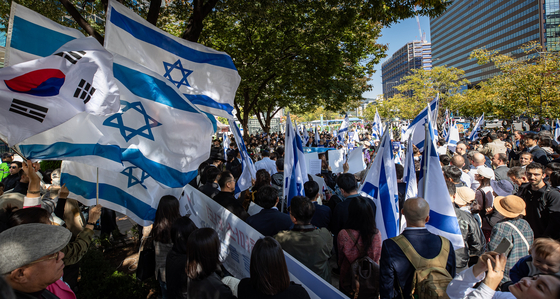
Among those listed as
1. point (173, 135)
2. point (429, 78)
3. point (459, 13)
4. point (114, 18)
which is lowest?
point (173, 135)

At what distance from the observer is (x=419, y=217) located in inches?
104

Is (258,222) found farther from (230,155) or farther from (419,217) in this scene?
(230,155)

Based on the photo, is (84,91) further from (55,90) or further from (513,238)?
(513,238)

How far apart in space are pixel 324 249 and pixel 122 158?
2.25 metres

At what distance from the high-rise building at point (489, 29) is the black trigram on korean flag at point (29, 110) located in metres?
77.8

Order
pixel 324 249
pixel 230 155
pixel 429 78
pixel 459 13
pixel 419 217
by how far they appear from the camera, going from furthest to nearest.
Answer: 1. pixel 459 13
2. pixel 429 78
3. pixel 230 155
4. pixel 324 249
5. pixel 419 217

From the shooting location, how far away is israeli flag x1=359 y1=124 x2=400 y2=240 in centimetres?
389

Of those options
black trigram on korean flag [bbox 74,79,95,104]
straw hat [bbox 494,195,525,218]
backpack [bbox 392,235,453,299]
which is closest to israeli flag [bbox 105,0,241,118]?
black trigram on korean flag [bbox 74,79,95,104]

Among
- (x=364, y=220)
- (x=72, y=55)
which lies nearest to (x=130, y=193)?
(x=72, y=55)

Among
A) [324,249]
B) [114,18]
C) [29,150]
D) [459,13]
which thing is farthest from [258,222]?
[459,13]

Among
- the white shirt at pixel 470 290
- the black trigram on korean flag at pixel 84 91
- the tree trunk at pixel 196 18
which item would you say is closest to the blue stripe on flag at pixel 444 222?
the white shirt at pixel 470 290

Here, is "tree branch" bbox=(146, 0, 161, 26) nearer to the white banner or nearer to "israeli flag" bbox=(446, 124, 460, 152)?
the white banner

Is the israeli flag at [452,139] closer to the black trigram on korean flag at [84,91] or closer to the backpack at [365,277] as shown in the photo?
the backpack at [365,277]

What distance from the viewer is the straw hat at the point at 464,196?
388 centimetres
